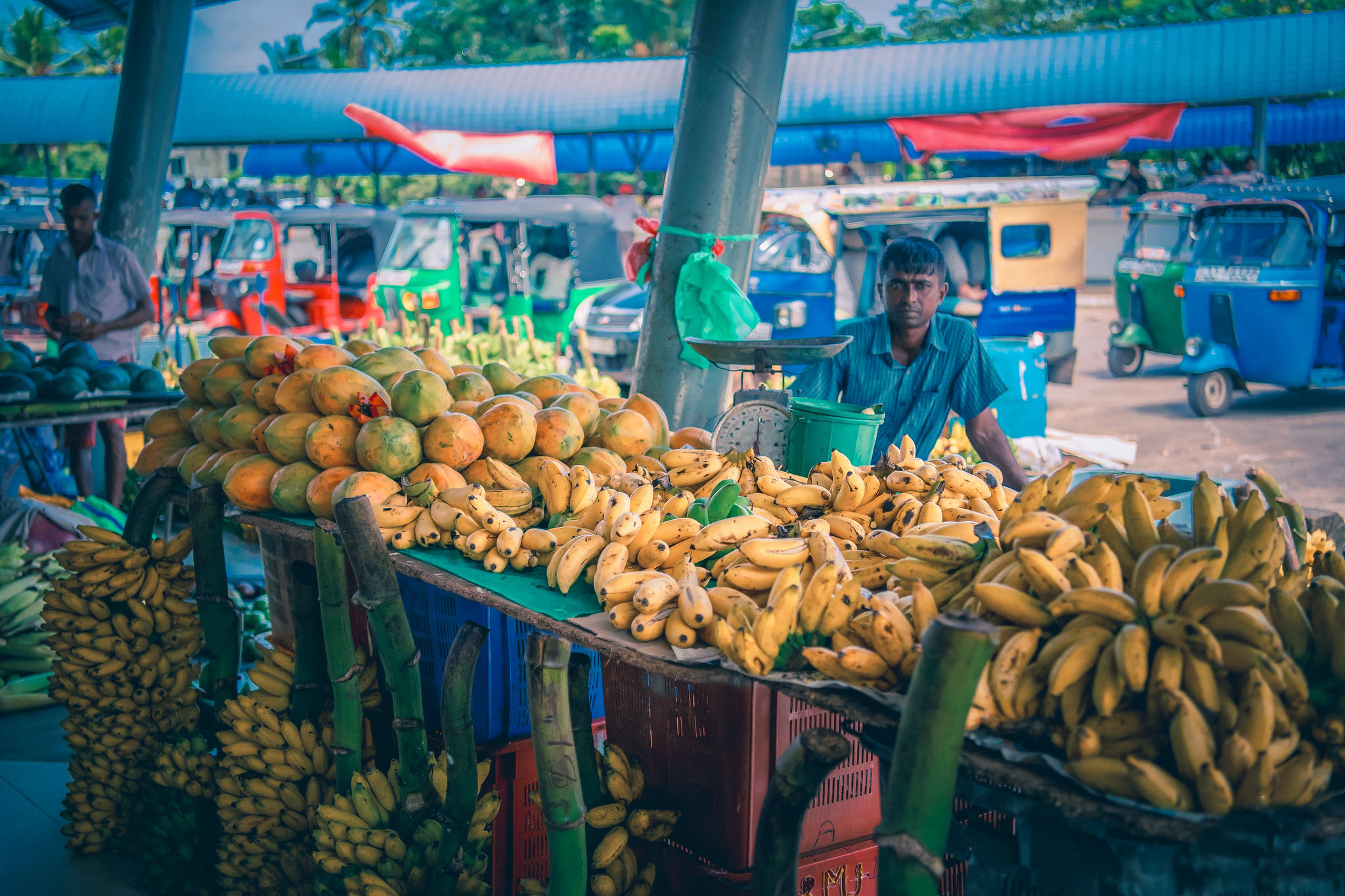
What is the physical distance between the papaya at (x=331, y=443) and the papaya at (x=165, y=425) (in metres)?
1.15

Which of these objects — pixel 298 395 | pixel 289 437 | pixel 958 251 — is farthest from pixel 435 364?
pixel 958 251

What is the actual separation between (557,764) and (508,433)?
3.64 ft

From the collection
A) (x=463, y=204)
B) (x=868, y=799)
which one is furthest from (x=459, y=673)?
(x=463, y=204)

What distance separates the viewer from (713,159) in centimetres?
515

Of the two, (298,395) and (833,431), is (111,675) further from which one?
(833,431)

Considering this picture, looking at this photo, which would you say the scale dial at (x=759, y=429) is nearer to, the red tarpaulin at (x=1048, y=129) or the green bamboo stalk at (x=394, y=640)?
the green bamboo stalk at (x=394, y=640)

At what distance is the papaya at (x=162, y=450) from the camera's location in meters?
3.90

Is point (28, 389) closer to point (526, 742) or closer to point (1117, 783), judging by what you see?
point (526, 742)

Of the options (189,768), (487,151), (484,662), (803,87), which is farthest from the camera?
(487,151)

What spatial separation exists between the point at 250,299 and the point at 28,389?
1132cm

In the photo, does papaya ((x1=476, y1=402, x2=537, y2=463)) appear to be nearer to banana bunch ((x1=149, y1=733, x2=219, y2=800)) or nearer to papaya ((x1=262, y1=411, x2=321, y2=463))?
papaya ((x1=262, y1=411, x2=321, y2=463))

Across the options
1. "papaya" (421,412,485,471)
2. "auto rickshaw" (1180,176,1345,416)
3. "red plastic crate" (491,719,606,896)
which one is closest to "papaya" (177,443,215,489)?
"papaya" (421,412,485,471)

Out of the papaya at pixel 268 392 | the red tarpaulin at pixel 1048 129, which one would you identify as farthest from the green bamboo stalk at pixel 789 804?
the red tarpaulin at pixel 1048 129

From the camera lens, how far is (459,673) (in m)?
2.60
